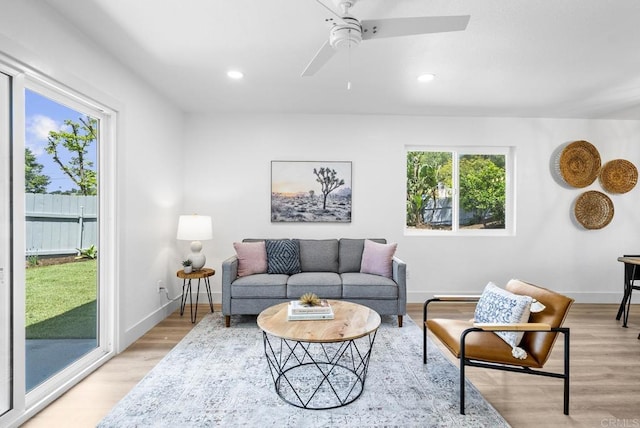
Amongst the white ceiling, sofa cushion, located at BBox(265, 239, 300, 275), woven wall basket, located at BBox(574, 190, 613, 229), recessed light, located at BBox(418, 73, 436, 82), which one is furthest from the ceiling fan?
woven wall basket, located at BBox(574, 190, 613, 229)

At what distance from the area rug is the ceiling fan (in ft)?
7.06

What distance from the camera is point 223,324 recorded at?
3.60m

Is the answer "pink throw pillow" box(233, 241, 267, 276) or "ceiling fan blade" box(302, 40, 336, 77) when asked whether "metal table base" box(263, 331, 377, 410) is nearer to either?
"pink throw pillow" box(233, 241, 267, 276)

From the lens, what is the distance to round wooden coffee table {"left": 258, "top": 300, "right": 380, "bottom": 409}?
2066mm

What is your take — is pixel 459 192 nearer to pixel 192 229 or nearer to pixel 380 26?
pixel 380 26

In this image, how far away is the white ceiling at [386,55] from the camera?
212 centimetres

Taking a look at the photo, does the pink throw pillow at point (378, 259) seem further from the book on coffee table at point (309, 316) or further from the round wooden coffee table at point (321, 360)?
the book on coffee table at point (309, 316)

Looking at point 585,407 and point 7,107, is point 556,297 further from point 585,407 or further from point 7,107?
point 7,107

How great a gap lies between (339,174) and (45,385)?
3512mm

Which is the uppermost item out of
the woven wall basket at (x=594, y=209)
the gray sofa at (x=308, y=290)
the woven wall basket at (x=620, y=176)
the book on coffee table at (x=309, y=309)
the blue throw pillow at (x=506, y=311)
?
the woven wall basket at (x=620, y=176)

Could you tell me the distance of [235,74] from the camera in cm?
314

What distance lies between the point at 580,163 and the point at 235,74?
4.53 meters

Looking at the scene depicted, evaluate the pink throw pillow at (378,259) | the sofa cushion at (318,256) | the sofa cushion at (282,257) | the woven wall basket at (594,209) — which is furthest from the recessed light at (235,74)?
the woven wall basket at (594,209)

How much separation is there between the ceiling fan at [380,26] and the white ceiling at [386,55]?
356 millimetres
